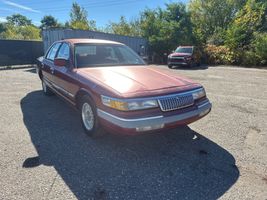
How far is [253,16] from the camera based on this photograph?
75.0 feet

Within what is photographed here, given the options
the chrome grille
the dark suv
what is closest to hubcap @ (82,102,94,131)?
the chrome grille

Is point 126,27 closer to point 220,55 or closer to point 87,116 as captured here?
point 220,55

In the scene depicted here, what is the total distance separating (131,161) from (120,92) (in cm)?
97

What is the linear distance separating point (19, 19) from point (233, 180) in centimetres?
11058

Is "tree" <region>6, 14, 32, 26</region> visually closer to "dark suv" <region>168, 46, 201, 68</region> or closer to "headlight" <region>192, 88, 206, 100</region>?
"dark suv" <region>168, 46, 201, 68</region>

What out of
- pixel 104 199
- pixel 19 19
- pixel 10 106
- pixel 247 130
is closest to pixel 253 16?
pixel 247 130

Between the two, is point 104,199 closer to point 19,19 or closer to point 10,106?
point 10,106

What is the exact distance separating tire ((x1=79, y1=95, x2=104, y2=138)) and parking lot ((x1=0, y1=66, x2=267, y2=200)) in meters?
0.16

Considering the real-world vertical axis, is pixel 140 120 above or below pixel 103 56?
below

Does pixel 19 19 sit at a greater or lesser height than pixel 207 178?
greater

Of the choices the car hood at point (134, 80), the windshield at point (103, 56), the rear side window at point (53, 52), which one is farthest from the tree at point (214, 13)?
the car hood at point (134, 80)

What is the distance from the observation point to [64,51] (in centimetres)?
510

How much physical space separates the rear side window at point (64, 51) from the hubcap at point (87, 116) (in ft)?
4.03

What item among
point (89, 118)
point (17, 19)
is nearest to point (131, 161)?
point (89, 118)
